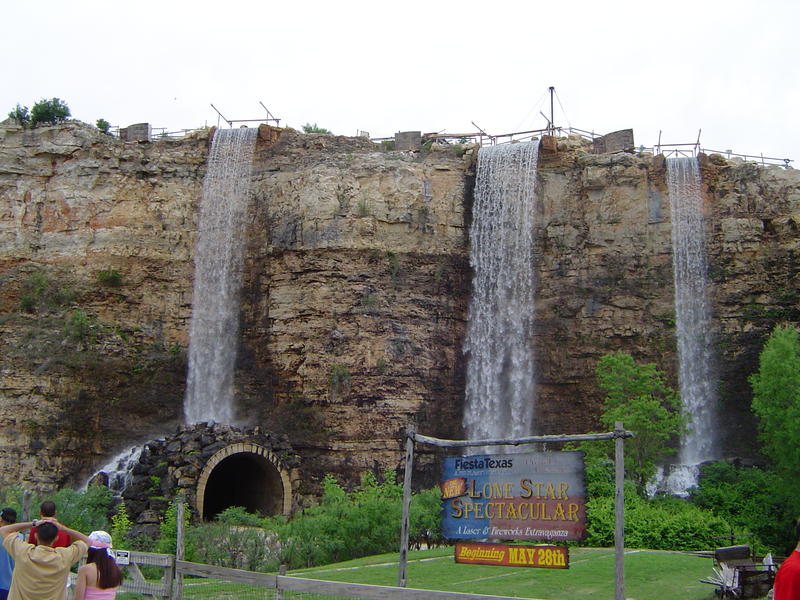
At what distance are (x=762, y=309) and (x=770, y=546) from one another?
10355mm

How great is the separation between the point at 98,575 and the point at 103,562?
0.37 ft

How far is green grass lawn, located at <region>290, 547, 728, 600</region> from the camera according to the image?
1412 cm

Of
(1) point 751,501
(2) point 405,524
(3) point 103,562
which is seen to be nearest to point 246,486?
(1) point 751,501

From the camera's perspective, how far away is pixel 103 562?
7977 millimetres

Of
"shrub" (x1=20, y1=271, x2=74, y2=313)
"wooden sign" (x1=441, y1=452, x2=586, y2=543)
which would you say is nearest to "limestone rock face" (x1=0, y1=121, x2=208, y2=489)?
"shrub" (x1=20, y1=271, x2=74, y2=313)

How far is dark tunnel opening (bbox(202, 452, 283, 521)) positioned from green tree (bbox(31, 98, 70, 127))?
55.4 ft

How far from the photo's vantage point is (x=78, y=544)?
8297 mm

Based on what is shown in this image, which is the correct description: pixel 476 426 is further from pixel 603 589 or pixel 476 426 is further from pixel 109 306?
pixel 603 589

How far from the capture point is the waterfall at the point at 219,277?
3478cm

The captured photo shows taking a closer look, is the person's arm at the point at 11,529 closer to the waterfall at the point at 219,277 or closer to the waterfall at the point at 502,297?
the waterfall at the point at 502,297

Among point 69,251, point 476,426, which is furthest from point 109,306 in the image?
point 476,426

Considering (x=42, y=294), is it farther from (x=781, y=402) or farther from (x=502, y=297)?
(x=781, y=402)

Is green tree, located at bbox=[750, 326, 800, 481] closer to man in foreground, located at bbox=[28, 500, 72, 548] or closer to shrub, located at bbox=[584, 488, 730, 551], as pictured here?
shrub, located at bbox=[584, 488, 730, 551]

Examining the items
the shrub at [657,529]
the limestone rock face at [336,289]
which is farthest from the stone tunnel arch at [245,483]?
the shrub at [657,529]
